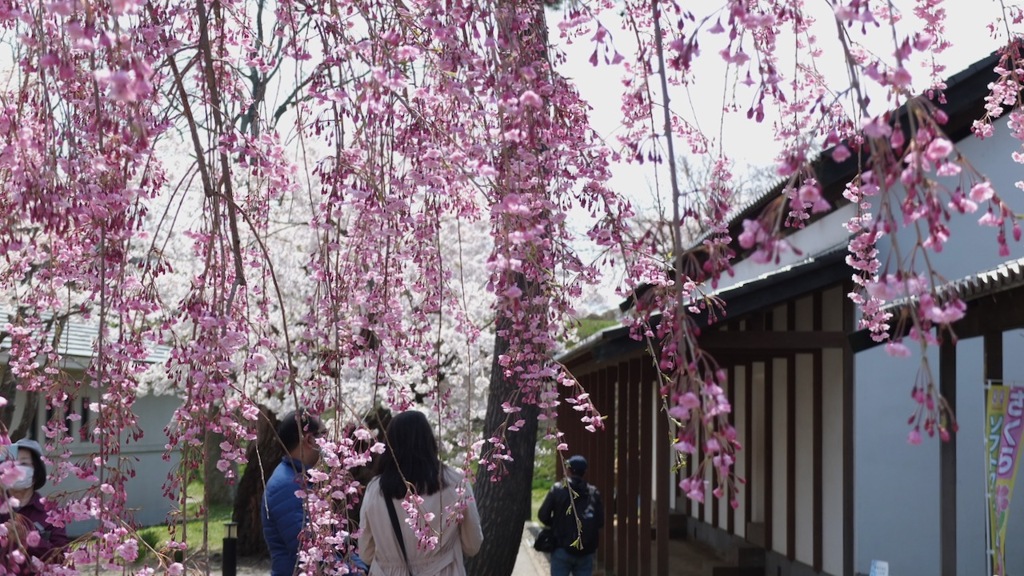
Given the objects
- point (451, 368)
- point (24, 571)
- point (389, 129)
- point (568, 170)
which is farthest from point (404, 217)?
point (451, 368)

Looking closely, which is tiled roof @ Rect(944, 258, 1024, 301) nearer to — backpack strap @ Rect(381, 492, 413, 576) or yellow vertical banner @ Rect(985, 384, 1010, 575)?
yellow vertical banner @ Rect(985, 384, 1010, 575)

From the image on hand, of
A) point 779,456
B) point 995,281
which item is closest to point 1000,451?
point 995,281

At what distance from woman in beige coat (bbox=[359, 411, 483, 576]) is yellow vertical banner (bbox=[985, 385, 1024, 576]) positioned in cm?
273

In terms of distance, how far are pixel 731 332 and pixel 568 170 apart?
4638 millimetres

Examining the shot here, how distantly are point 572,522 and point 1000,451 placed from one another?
3777 mm

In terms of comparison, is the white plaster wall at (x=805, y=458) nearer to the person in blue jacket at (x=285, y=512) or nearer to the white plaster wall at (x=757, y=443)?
the white plaster wall at (x=757, y=443)

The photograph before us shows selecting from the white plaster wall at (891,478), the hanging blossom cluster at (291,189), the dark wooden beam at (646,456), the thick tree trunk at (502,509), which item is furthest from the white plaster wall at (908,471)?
the hanging blossom cluster at (291,189)

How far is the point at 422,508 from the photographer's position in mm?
4098

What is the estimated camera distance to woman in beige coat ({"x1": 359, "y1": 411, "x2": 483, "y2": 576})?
422cm

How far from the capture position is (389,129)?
12.5ft

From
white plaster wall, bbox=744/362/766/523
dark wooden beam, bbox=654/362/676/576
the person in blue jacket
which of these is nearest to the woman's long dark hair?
the person in blue jacket

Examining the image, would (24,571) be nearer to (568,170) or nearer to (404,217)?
A: (404,217)

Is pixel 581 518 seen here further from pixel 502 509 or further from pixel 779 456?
pixel 779 456

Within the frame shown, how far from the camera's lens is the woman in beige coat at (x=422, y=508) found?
13.8ft
